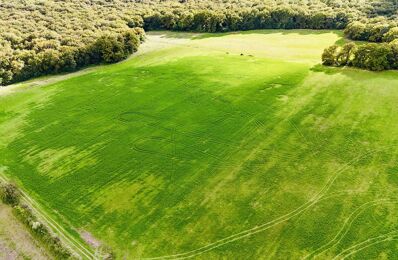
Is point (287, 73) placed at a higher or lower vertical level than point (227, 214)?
higher

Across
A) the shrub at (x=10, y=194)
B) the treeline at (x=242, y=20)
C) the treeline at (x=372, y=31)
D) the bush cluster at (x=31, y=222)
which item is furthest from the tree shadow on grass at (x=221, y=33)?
the bush cluster at (x=31, y=222)

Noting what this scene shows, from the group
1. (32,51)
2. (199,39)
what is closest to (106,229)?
(32,51)

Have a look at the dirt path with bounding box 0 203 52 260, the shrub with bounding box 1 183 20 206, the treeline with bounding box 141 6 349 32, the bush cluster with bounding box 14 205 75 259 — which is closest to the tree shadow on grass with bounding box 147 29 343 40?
the treeline with bounding box 141 6 349 32

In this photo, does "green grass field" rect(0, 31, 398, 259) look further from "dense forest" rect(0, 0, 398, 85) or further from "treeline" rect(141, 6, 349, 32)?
"treeline" rect(141, 6, 349, 32)

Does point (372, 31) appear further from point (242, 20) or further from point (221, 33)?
point (221, 33)

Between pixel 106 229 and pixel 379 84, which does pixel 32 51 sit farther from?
pixel 379 84

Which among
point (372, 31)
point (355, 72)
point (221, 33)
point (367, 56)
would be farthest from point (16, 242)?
point (221, 33)

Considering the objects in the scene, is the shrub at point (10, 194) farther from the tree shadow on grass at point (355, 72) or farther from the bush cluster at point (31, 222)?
the tree shadow on grass at point (355, 72)
